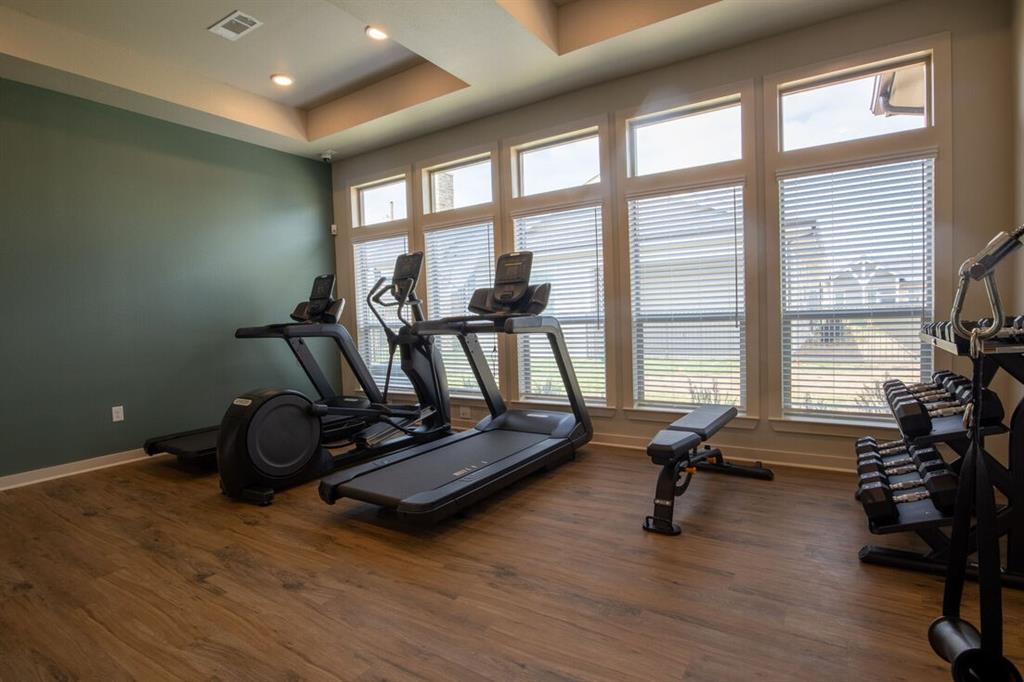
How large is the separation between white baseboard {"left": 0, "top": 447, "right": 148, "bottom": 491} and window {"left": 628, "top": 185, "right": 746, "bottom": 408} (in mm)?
4401

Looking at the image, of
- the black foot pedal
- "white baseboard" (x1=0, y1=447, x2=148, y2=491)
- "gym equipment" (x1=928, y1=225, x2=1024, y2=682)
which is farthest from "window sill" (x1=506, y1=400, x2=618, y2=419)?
"white baseboard" (x1=0, y1=447, x2=148, y2=491)

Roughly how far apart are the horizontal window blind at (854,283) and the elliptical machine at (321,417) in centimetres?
284

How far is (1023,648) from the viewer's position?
168 centimetres

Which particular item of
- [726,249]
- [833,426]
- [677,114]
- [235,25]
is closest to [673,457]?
[833,426]

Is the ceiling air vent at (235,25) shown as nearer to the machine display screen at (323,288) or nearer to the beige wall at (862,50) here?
the machine display screen at (323,288)

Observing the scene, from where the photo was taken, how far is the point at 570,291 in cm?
466

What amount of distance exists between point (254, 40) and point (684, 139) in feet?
11.4

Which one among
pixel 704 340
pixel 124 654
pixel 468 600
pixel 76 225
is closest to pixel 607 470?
pixel 704 340

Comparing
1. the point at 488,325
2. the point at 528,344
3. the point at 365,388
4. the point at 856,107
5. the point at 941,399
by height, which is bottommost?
the point at 365,388

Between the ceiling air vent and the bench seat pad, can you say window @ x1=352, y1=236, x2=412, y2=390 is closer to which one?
the ceiling air vent

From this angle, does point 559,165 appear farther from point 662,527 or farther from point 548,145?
point 662,527

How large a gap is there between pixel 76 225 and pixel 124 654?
3.83 m

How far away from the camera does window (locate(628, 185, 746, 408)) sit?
389 centimetres

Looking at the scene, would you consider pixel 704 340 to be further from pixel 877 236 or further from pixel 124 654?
pixel 124 654
